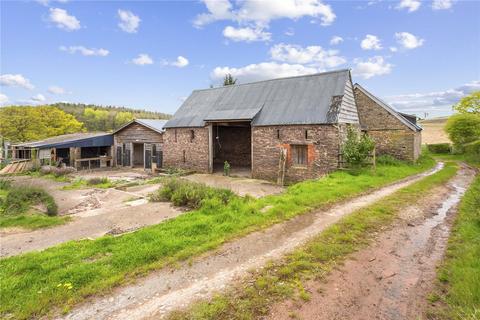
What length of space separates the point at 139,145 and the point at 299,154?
1568 cm

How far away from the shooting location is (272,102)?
16.8 m

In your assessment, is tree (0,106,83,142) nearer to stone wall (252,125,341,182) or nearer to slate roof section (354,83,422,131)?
stone wall (252,125,341,182)

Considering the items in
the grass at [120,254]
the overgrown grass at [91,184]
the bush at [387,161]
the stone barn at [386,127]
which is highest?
the stone barn at [386,127]

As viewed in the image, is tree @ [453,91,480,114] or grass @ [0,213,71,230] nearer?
grass @ [0,213,71,230]

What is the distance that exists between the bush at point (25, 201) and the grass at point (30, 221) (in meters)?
0.54

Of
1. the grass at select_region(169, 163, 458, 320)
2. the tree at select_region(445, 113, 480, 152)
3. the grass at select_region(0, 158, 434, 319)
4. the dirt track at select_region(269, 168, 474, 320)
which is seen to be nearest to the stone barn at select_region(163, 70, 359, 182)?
the grass at select_region(0, 158, 434, 319)

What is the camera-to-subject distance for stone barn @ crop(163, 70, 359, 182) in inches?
546

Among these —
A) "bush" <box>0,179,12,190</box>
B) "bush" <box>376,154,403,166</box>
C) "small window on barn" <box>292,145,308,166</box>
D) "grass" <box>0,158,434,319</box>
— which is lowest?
"grass" <box>0,158,434,319</box>

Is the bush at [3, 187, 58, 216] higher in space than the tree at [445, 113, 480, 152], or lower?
lower

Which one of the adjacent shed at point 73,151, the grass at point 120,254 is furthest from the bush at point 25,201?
the adjacent shed at point 73,151

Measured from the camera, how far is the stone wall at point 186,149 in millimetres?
18578

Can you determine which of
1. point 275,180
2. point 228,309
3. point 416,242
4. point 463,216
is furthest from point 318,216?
point 275,180

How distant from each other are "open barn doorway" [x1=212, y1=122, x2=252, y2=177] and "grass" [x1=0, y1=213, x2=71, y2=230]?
14066 mm

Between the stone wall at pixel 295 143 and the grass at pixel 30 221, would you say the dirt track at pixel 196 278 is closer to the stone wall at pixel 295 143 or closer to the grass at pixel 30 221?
the grass at pixel 30 221
